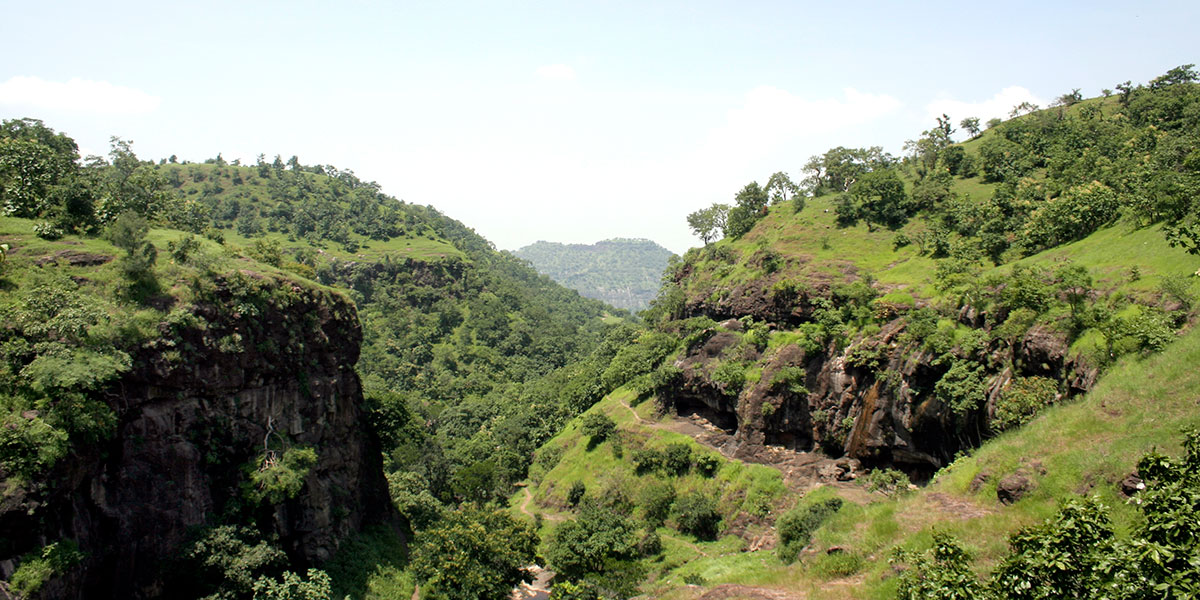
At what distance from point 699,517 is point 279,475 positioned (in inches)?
965

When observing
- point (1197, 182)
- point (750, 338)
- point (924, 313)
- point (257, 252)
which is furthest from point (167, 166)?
point (1197, 182)

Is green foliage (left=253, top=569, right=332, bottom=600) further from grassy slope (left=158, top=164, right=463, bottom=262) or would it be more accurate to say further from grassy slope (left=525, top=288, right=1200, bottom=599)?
grassy slope (left=158, top=164, right=463, bottom=262)

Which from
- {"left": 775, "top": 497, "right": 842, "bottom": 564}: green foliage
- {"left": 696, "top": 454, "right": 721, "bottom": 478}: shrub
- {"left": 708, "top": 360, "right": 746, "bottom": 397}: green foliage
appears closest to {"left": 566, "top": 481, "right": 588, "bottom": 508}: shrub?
{"left": 696, "top": 454, "right": 721, "bottom": 478}: shrub

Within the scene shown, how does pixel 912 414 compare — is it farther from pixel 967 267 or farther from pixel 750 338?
pixel 750 338

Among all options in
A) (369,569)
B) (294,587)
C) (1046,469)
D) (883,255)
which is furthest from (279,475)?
(883,255)

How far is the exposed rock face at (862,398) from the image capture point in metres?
30.1

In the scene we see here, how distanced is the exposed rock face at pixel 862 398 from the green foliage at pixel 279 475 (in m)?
27.5

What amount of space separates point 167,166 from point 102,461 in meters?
144

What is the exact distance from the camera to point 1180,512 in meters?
11.6

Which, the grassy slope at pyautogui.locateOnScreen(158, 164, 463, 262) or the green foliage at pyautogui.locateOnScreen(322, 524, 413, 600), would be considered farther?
the grassy slope at pyautogui.locateOnScreen(158, 164, 463, 262)

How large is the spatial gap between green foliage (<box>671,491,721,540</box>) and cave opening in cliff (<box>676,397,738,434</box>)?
7.16 meters

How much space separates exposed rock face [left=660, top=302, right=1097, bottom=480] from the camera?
30.1 m

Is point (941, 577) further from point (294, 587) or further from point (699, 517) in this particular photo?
point (699, 517)

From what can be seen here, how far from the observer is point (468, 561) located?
107 feet
